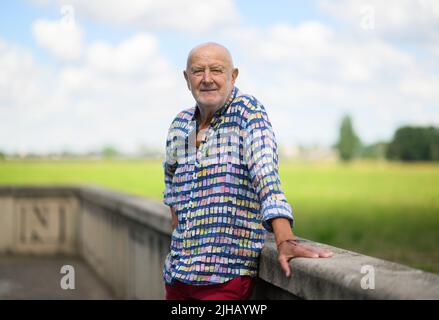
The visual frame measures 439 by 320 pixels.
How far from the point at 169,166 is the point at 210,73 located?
560mm

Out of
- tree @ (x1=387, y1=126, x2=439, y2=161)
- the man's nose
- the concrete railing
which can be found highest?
tree @ (x1=387, y1=126, x2=439, y2=161)

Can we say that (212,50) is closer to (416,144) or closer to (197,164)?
(197,164)

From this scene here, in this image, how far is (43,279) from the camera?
28.9 feet

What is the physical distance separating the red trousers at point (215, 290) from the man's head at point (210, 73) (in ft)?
2.50

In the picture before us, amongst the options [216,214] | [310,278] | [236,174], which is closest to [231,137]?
[236,174]

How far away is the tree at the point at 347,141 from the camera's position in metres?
120

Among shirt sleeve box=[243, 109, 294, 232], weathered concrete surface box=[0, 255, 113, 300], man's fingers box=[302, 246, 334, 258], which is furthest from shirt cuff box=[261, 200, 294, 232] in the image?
weathered concrete surface box=[0, 255, 113, 300]

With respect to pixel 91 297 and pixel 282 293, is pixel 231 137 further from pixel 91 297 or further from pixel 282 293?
pixel 91 297

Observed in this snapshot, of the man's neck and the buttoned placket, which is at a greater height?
the man's neck

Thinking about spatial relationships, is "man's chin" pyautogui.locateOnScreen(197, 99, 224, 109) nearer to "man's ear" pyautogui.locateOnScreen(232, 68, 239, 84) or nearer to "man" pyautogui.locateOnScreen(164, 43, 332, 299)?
"man" pyautogui.locateOnScreen(164, 43, 332, 299)

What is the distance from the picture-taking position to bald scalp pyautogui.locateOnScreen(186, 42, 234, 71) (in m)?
2.82

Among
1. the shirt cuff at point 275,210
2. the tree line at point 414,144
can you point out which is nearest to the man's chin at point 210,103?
the shirt cuff at point 275,210

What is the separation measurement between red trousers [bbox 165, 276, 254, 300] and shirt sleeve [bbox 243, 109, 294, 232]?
0.32 meters

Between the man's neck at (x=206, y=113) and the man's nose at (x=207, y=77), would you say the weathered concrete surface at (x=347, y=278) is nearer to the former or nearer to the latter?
the man's neck at (x=206, y=113)
